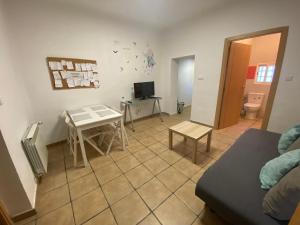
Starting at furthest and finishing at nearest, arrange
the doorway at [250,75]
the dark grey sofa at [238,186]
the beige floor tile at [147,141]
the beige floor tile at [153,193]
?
the beige floor tile at [147,141] → the doorway at [250,75] → the beige floor tile at [153,193] → the dark grey sofa at [238,186]

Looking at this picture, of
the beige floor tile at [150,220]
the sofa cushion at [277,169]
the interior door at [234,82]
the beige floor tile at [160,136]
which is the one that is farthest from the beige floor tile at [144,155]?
the interior door at [234,82]

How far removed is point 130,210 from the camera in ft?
4.57

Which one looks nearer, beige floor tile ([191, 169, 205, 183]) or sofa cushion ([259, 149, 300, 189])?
sofa cushion ([259, 149, 300, 189])

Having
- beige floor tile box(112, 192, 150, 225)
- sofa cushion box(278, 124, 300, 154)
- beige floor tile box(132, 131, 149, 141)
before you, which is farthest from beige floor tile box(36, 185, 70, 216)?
sofa cushion box(278, 124, 300, 154)

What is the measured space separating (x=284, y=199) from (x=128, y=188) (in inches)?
57.2

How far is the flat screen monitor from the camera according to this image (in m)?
3.58

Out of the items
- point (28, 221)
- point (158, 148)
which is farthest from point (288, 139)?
point (28, 221)

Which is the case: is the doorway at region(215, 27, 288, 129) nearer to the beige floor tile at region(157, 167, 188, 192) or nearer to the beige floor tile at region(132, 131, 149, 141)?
the beige floor tile at region(132, 131, 149, 141)

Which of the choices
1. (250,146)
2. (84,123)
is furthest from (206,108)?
(84,123)

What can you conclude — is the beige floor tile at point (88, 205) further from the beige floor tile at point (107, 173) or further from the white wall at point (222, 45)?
the white wall at point (222, 45)

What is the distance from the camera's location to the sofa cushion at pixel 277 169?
38.6 inches

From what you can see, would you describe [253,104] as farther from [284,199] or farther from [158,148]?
[284,199]

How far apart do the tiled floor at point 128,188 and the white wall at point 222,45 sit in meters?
1.06

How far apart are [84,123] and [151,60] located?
9.13 feet
